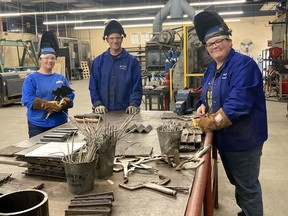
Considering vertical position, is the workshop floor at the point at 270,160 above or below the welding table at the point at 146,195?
below

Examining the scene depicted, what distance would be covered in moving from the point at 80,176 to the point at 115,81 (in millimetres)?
1719

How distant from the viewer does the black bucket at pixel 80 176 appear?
1100 mm

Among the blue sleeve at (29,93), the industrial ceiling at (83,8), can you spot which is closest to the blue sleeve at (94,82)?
the blue sleeve at (29,93)

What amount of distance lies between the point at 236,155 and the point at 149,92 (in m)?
3.19

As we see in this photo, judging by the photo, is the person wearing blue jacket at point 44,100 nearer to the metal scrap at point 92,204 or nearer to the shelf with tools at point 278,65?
the metal scrap at point 92,204

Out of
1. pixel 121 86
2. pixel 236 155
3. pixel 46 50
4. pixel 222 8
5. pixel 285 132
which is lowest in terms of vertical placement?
pixel 285 132

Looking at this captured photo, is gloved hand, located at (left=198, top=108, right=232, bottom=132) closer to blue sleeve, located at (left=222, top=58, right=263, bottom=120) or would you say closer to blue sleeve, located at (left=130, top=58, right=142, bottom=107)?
blue sleeve, located at (left=222, top=58, right=263, bottom=120)

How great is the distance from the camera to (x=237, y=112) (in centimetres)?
161

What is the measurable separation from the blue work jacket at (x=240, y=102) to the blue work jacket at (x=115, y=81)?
1057 millimetres

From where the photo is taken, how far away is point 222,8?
14227 millimetres

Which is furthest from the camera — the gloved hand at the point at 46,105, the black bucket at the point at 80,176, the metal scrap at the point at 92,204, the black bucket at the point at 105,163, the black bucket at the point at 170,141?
the gloved hand at the point at 46,105

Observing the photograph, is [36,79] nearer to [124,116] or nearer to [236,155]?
[124,116]

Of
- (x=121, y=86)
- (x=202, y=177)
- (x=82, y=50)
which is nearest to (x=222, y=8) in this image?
(x=82, y=50)

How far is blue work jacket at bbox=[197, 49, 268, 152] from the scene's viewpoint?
162cm
